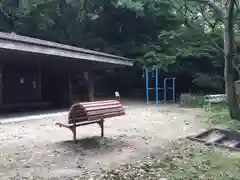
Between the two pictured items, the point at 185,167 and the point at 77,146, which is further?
the point at 77,146

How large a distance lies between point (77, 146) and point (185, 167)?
7.00 feet

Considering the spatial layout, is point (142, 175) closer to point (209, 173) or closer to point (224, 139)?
point (209, 173)

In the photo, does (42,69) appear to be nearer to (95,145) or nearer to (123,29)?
(123,29)

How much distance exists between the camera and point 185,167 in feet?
13.4

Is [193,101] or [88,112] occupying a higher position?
[88,112]

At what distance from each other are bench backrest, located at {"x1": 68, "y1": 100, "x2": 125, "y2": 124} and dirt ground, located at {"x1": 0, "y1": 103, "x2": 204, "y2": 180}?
52cm

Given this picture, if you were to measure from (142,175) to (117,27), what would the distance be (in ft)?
59.3

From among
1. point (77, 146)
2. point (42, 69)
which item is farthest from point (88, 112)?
point (42, 69)

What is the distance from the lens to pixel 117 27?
825 inches

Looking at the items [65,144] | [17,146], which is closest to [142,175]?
[65,144]

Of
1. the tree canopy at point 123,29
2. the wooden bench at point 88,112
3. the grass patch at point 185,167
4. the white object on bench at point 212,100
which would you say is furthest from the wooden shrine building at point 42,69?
the grass patch at point 185,167

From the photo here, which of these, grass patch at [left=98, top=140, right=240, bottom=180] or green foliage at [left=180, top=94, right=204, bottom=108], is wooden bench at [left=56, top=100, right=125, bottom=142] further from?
green foliage at [left=180, top=94, right=204, bottom=108]

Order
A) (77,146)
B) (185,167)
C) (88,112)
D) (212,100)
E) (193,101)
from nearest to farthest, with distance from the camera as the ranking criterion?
(185,167) < (88,112) < (77,146) < (212,100) < (193,101)

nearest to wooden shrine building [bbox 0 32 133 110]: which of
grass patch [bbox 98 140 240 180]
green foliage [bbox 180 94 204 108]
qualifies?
A: green foliage [bbox 180 94 204 108]
